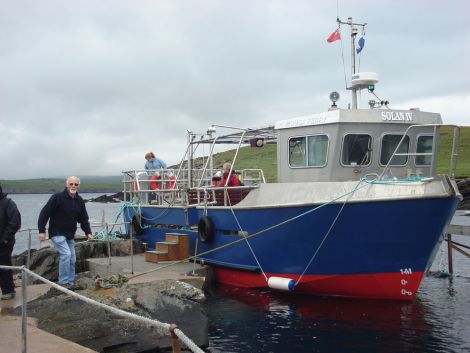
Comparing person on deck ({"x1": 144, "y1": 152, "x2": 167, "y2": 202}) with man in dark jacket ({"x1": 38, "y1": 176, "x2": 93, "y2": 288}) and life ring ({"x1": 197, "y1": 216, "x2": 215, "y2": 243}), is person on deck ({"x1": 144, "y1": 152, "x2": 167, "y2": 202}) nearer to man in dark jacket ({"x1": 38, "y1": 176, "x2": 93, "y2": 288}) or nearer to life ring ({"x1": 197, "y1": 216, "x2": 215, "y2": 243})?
life ring ({"x1": 197, "y1": 216, "x2": 215, "y2": 243})

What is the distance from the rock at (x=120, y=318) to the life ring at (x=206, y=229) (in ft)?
12.0

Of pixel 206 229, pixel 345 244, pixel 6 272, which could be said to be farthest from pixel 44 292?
pixel 345 244

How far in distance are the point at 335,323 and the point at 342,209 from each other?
2173 millimetres

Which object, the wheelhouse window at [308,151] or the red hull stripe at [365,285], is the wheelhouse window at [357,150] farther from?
the red hull stripe at [365,285]

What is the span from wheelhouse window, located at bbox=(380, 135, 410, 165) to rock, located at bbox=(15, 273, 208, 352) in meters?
5.33

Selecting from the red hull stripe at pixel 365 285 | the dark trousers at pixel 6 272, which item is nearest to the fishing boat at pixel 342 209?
the red hull stripe at pixel 365 285

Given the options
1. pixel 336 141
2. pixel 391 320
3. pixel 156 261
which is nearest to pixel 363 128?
pixel 336 141

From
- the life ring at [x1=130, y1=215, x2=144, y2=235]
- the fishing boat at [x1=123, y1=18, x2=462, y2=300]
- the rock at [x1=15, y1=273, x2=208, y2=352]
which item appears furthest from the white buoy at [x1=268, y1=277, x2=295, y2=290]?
the life ring at [x1=130, y1=215, x2=144, y2=235]

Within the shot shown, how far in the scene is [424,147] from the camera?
40.5 feet

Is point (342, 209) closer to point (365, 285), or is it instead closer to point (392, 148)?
point (365, 285)

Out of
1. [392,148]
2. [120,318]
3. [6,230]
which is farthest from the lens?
[392,148]

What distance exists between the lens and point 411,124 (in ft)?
39.4

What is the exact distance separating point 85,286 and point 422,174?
24.7 feet

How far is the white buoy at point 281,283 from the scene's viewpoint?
11.5m
